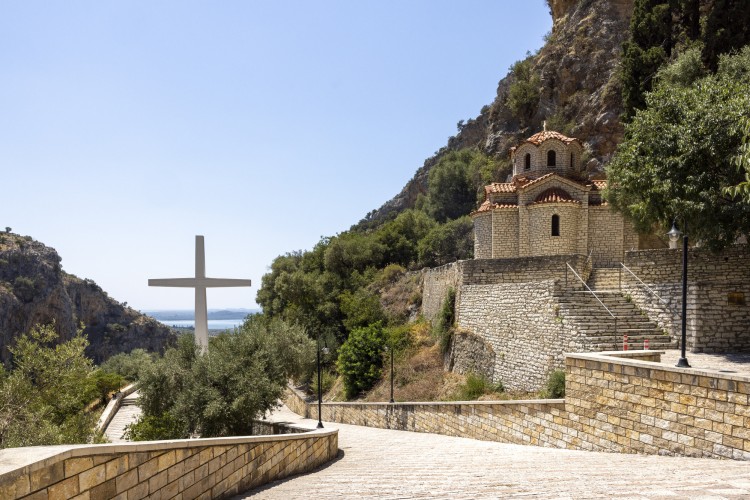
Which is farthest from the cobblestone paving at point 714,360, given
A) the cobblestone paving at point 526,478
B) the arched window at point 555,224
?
the arched window at point 555,224

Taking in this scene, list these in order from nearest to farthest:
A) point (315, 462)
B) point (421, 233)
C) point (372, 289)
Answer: point (315, 462) → point (372, 289) → point (421, 233)

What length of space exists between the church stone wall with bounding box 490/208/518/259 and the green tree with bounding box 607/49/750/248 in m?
10.6

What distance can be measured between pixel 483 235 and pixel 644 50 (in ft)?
41.9

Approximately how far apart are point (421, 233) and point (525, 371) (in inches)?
1178

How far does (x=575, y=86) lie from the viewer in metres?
34.7

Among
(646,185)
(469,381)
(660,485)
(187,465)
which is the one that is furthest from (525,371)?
(187,465)

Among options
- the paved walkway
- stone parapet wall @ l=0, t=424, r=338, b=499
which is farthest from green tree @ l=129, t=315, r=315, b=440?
stone parapet wall @ l=0, t=424, r=338, b=499

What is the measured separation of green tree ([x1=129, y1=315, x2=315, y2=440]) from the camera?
513 inches

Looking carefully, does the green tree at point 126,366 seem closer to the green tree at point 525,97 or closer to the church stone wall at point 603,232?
the church stone wall at point 603,232

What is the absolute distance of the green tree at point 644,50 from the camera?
2430 cm

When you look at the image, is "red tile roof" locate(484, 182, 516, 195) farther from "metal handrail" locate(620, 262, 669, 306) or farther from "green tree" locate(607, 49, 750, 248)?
"green tree" locate(607, 49, 750, 248)

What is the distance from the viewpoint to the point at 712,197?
11.9 meters

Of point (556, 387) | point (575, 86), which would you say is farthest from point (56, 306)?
point (556, 387)

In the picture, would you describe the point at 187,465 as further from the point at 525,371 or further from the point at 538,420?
the point at 525,371
